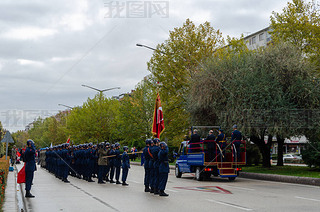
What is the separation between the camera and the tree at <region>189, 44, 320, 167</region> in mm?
21625

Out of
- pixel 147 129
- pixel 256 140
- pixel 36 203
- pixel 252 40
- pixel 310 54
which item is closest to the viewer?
pixel 36 203

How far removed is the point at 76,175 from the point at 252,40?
64.4 m

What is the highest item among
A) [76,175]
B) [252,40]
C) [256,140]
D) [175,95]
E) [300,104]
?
[252,40]

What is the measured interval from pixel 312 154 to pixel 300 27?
9779 millimetres

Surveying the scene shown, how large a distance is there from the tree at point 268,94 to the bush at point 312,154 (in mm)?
1746

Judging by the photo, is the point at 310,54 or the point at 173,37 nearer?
the point at 310,54

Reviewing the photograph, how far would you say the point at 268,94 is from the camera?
21.6 metres

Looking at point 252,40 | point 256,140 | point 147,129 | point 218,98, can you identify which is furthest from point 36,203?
point 252,40

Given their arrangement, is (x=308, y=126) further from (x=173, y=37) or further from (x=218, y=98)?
(x=173, y=37)

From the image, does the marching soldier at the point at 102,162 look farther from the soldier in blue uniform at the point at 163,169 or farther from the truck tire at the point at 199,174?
the soldier in blue uniform at the point at 163,169

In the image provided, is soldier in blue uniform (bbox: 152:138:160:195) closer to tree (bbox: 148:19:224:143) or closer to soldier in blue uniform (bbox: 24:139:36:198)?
soldier in blue uniform (bbox: 24:139:36:198)

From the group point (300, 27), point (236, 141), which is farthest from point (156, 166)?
point (300, 27)

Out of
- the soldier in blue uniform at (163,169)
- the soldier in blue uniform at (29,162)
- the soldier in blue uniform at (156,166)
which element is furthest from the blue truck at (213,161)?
the soldier in blue uniform at (29,162)

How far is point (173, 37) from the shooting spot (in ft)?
117
